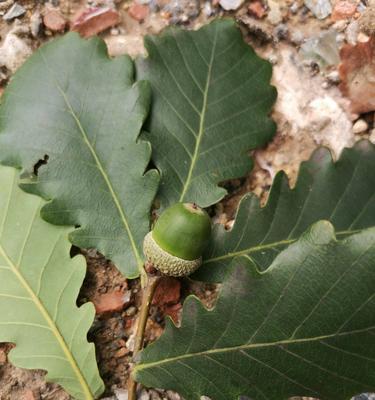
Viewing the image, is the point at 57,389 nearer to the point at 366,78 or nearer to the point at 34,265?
the point at 34,265

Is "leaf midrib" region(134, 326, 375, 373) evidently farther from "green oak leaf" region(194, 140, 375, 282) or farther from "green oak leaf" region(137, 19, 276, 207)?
"green oak leaf" region(137, 19, 276, 207)

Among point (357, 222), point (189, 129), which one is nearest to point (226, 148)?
point (189, 129)

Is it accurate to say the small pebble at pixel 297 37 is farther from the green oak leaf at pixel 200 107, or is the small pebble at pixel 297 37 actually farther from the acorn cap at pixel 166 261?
the acorn cap at pixel 166 261

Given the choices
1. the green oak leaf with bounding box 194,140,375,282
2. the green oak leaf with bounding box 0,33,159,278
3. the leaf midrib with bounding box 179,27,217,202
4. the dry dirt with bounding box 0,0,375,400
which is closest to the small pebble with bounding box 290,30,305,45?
the dry dirt with bounding box 0,0,375,400

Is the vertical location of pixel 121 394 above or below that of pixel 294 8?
below

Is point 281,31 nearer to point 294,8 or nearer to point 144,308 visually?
point 294,8

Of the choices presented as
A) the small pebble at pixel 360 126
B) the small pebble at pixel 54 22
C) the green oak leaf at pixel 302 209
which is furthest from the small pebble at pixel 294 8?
the small pebble at pixel 54 22

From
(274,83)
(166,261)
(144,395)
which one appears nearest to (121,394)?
(144,395)
